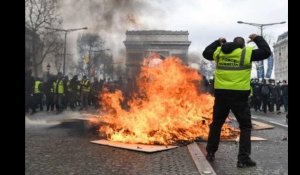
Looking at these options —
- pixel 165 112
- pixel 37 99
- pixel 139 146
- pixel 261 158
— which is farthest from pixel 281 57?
pixel 261 158

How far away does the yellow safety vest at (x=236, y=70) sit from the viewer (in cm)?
655

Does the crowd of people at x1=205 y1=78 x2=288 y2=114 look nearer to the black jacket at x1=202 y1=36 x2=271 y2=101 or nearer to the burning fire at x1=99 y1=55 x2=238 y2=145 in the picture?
the burning fire at x1=99 y1=55 x2=238 y2=145

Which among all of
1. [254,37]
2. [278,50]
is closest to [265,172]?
[254,37]

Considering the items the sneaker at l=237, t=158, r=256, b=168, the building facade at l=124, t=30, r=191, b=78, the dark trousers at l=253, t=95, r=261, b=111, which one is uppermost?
the building facade at l=124, t=30, r=191, b=78

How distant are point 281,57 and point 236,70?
305 ft

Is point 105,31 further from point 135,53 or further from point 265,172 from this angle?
point 265,172

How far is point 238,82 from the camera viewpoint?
657cm

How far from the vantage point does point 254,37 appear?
6.64m

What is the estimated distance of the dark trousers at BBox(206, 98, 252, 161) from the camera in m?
6.49

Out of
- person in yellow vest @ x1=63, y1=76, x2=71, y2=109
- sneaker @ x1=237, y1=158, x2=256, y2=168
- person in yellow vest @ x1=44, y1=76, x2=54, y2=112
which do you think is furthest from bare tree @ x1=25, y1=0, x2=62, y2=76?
sneaker @ x1=237, y1=158, x2=256, y2=168

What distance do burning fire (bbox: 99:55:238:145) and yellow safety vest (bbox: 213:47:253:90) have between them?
7.61 ft

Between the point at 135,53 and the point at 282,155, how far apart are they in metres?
9.15

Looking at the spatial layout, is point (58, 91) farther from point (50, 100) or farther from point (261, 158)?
point (261, 158)
